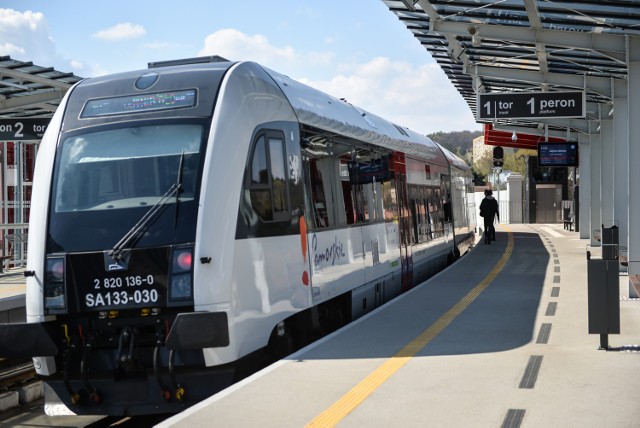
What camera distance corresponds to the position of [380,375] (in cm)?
822

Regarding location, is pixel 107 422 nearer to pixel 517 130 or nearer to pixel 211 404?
pixel 211 404

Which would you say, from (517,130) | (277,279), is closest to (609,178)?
(517,130)

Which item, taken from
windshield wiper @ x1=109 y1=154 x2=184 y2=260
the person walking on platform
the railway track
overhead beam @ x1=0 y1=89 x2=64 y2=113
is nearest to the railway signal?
the person walking on platform

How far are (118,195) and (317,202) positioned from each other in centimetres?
281

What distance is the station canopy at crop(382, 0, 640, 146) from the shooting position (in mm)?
15352

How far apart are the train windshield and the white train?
0.01 m

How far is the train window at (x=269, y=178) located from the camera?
8.89 metres

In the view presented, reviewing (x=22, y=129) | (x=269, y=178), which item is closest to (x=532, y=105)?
(x=22, y=129)

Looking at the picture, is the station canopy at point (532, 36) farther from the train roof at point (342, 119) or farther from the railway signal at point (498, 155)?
the railway signal at point (498, 155)

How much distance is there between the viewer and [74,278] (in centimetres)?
843

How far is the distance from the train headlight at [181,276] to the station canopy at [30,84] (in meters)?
10.4

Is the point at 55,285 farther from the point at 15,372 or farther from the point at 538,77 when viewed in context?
the point at 538,77

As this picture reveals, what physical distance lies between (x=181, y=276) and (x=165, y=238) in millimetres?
391

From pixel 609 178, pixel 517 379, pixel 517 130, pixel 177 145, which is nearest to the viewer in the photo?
pixel 517 379
